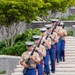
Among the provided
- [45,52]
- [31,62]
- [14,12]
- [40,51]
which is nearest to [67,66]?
[45,52]

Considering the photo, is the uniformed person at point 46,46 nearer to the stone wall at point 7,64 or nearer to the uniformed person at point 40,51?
the uniformed person at point 40,51

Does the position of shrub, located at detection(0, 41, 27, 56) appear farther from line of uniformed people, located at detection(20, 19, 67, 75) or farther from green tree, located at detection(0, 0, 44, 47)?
line of uniformed people, located at detection(20, 19, 67, 75)

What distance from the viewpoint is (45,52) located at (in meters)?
15.9

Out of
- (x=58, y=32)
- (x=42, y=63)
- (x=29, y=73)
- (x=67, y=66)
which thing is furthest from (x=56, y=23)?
(x=29, y=73)

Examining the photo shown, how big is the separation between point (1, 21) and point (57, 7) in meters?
8.16

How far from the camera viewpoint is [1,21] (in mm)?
21141

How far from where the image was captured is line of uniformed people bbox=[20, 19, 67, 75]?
14.8 meters

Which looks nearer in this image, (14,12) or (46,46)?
(46,46)

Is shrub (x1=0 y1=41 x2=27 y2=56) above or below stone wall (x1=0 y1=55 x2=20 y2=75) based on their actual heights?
above

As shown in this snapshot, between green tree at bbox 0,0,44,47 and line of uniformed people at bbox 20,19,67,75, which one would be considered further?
green tree at bbox 0,0,44,47

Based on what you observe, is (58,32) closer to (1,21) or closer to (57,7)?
(1,21)

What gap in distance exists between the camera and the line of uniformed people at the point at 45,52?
48.6ft

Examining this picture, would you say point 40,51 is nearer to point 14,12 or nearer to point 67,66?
point 67,66

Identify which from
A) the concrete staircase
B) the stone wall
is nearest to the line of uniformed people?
the concrete staircase
